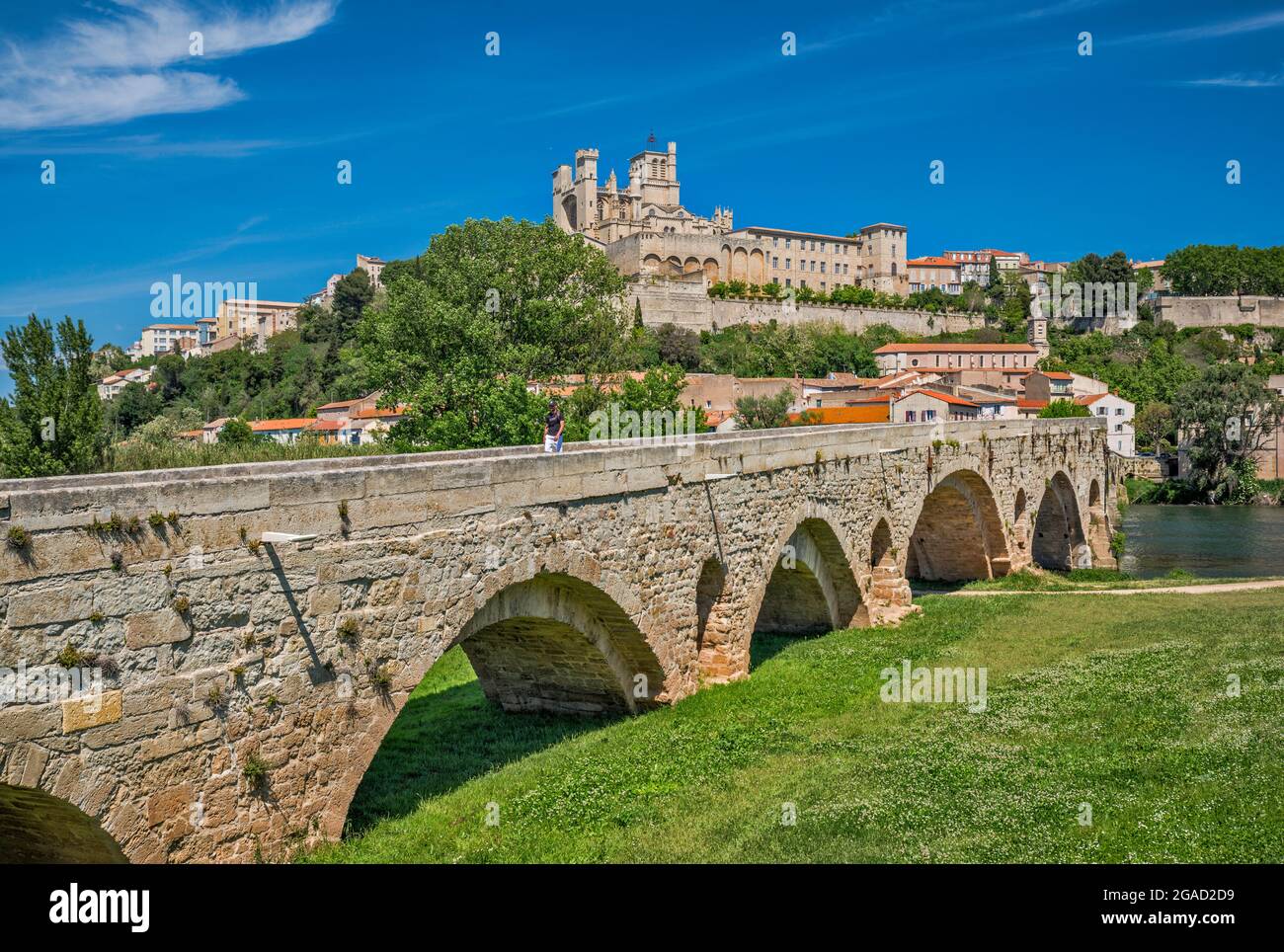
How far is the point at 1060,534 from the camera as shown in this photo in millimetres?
35031

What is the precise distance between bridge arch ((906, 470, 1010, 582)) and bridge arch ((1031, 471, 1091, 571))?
8.22m

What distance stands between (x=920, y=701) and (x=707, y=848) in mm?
5618

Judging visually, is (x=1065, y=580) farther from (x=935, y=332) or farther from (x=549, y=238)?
(x=935, y=332)

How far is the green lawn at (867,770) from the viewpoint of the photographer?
26.3ft

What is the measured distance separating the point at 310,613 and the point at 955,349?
80866 mm

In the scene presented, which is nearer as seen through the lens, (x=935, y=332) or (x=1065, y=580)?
(x=1065, y=580)

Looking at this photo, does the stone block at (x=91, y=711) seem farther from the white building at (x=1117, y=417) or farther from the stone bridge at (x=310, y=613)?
the white building at (x=1117, y=417)

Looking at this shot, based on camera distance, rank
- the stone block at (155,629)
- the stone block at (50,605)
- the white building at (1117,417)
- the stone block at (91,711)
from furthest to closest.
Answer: the white building at (1117,417) < the stone block at (155,629) < the stone block at (91,711) < the stone block at (50,605)

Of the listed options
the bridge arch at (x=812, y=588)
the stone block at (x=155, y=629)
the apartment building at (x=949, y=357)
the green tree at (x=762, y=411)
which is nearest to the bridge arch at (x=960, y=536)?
the bridge arch at (x=812, y=588)

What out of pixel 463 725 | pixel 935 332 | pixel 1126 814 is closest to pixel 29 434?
pixel 463 725

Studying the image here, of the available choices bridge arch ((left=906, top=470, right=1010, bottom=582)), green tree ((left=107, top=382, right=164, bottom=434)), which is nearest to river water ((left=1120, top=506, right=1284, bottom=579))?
bridge arch ((left=906, top=470, right=1010, bottom=582))

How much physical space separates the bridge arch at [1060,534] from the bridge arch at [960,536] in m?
8.22

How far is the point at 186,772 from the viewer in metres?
6.86

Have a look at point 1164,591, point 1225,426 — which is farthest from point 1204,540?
point 1164,591
